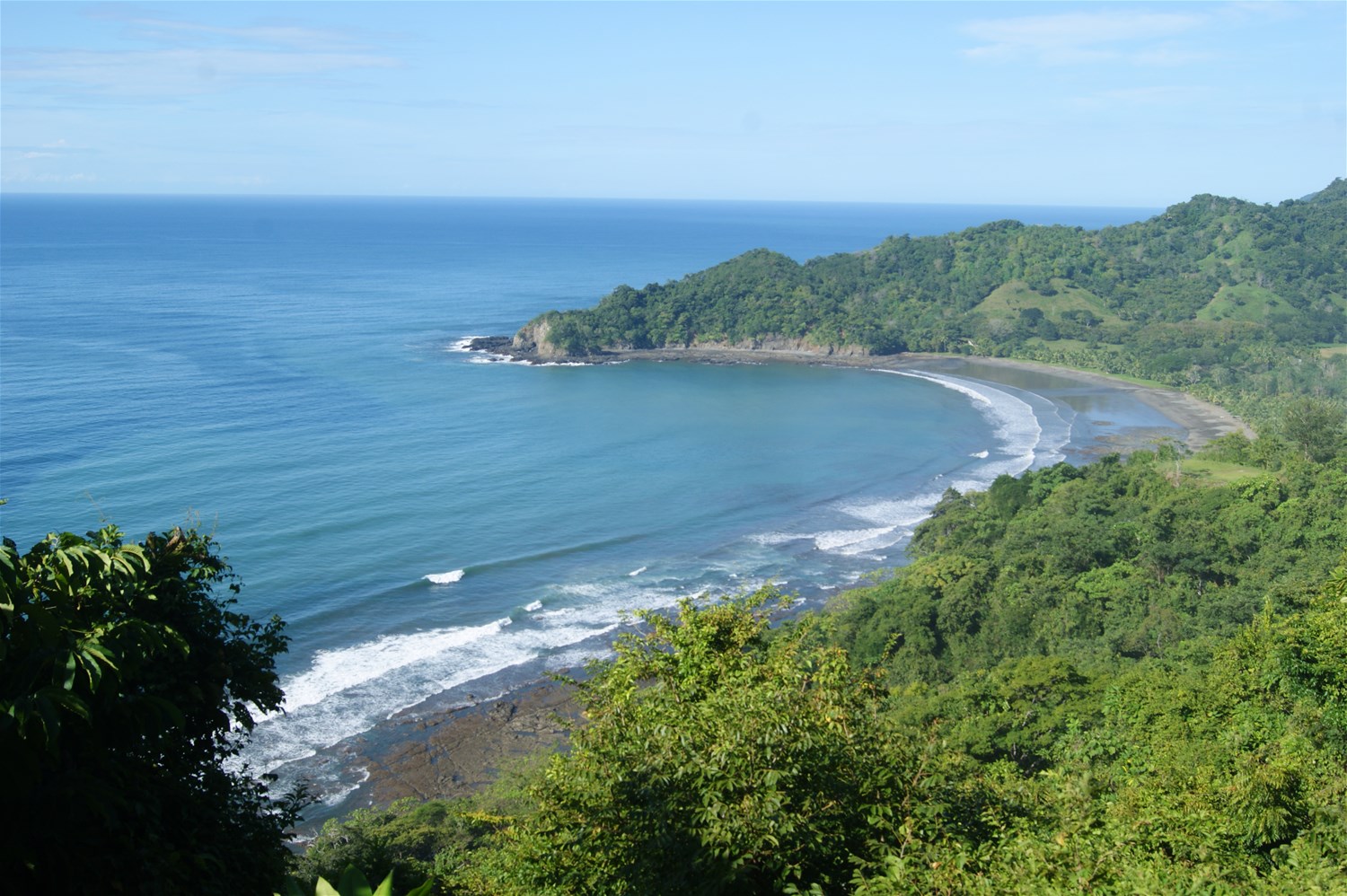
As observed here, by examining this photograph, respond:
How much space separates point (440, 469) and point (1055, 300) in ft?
277

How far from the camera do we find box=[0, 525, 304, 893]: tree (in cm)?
678

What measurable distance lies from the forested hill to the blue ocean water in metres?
10.3

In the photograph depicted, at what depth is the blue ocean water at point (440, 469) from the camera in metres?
36.0

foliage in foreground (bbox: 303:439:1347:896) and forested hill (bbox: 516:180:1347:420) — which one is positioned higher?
forested hill (bbox: 516:180:1347:420)

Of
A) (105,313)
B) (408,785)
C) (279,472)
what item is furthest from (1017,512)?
(105,313)

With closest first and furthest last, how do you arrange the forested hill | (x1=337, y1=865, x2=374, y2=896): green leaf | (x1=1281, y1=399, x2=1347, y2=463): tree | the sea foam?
(x1=337, y1=865, x2=374, y2=896): green leaf → the sea foam → (x1=1281, y1=399, x2=1347, y2=463): tree → the forested hill

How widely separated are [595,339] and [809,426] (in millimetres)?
32613

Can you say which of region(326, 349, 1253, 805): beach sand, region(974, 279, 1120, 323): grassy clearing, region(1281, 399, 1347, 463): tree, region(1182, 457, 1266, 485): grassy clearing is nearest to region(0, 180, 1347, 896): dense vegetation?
region(326, 349, 1253, 805): beach sand

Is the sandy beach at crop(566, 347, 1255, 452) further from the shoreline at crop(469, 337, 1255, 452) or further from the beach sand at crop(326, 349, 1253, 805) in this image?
the beach sand at crop(326, 349, 1253, 805)

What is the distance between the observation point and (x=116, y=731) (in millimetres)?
8078

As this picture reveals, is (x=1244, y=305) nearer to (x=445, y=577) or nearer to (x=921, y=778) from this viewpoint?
(x=445, y=577)

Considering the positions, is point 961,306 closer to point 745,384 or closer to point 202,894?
point 745,384

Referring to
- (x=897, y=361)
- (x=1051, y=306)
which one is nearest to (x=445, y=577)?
(x=897, y=361)

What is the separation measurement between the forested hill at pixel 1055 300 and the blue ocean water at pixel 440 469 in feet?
33.7
